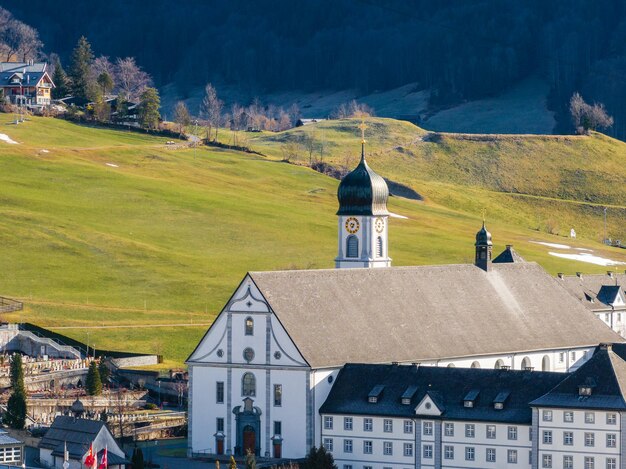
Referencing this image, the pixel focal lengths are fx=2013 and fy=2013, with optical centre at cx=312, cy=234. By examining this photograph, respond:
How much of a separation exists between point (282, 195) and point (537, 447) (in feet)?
340

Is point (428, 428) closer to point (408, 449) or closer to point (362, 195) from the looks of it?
point (408, 449)

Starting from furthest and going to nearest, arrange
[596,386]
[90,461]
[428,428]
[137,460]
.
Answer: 1. [428,428]
2. [137,460]
3. [596,386]
4. [90,461]

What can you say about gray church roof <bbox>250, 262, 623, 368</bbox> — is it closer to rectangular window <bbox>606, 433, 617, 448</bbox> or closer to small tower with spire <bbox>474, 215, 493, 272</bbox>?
small tower with spire <bbox>474, 215, 493, 272</bbox>

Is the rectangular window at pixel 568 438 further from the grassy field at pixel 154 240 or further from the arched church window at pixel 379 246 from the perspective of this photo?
the grassy field at pixel 154 240

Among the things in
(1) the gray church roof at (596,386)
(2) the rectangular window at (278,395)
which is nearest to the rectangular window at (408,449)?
(1) the gray church roof at (596,386)

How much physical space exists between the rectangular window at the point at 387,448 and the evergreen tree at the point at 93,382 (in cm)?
2104

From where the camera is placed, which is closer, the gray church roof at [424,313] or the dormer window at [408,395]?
the dormer window at [408,395]

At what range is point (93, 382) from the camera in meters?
110

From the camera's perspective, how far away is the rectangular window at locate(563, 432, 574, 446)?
298 ft

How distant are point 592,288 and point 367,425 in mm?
50484

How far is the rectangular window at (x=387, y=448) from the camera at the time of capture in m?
95.8

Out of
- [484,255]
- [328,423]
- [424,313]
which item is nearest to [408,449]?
[328,423]

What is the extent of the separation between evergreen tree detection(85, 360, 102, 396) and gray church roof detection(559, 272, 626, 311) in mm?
39565

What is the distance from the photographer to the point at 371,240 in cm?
11712
